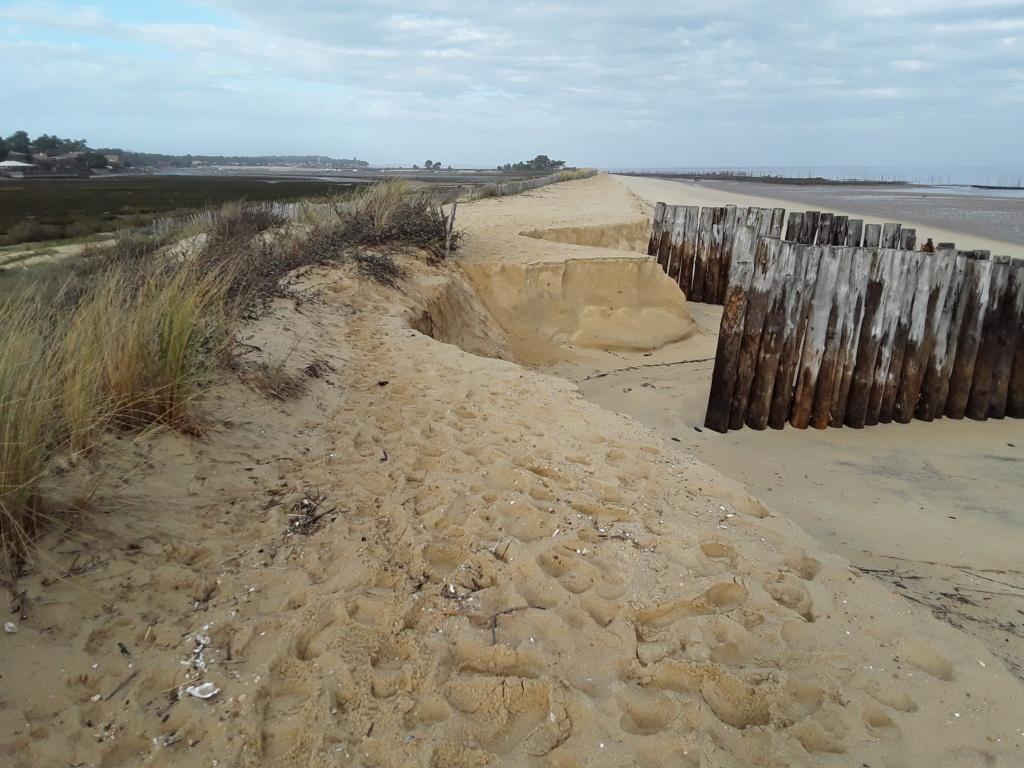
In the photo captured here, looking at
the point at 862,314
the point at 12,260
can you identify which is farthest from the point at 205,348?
the point at 12,260

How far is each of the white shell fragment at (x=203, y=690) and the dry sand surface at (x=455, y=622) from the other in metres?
0.02

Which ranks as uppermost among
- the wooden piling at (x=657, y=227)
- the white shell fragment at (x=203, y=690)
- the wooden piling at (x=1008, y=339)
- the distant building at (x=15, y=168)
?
the distant building at (x=15, y=168)

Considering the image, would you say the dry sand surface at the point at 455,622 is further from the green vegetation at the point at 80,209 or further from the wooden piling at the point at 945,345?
the green vegetation at the point at 80,209

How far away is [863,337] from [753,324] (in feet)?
3.36

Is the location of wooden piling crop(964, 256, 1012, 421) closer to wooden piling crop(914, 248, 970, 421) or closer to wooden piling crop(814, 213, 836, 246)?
wooden piling crop(914, 248, 970, 421)

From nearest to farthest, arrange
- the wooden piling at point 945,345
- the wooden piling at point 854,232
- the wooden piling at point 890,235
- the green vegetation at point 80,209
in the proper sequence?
the wooden piling at point 945,345
the wooden piling at point 890,235
the wooden piling at point 854,232
the green vegetation at point 80,209

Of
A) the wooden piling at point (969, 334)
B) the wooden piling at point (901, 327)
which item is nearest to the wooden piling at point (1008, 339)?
the wooden piling at point (969, 334)

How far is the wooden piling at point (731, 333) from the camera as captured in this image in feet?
18.4

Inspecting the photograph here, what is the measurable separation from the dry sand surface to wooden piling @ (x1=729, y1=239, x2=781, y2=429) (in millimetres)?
1748

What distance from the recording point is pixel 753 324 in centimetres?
565

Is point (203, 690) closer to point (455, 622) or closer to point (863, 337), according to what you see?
point (455, 622)

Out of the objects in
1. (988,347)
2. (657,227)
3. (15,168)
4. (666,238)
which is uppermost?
(15,168)

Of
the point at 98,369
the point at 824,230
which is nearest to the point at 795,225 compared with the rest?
the point at 824,230

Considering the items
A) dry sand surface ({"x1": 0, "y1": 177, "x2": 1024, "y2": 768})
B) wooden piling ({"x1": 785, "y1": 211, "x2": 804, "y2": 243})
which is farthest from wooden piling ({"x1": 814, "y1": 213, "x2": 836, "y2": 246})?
dry sand surface ({"x1": 0, "y1": 177, "x2": 1024, "y2": 768})
